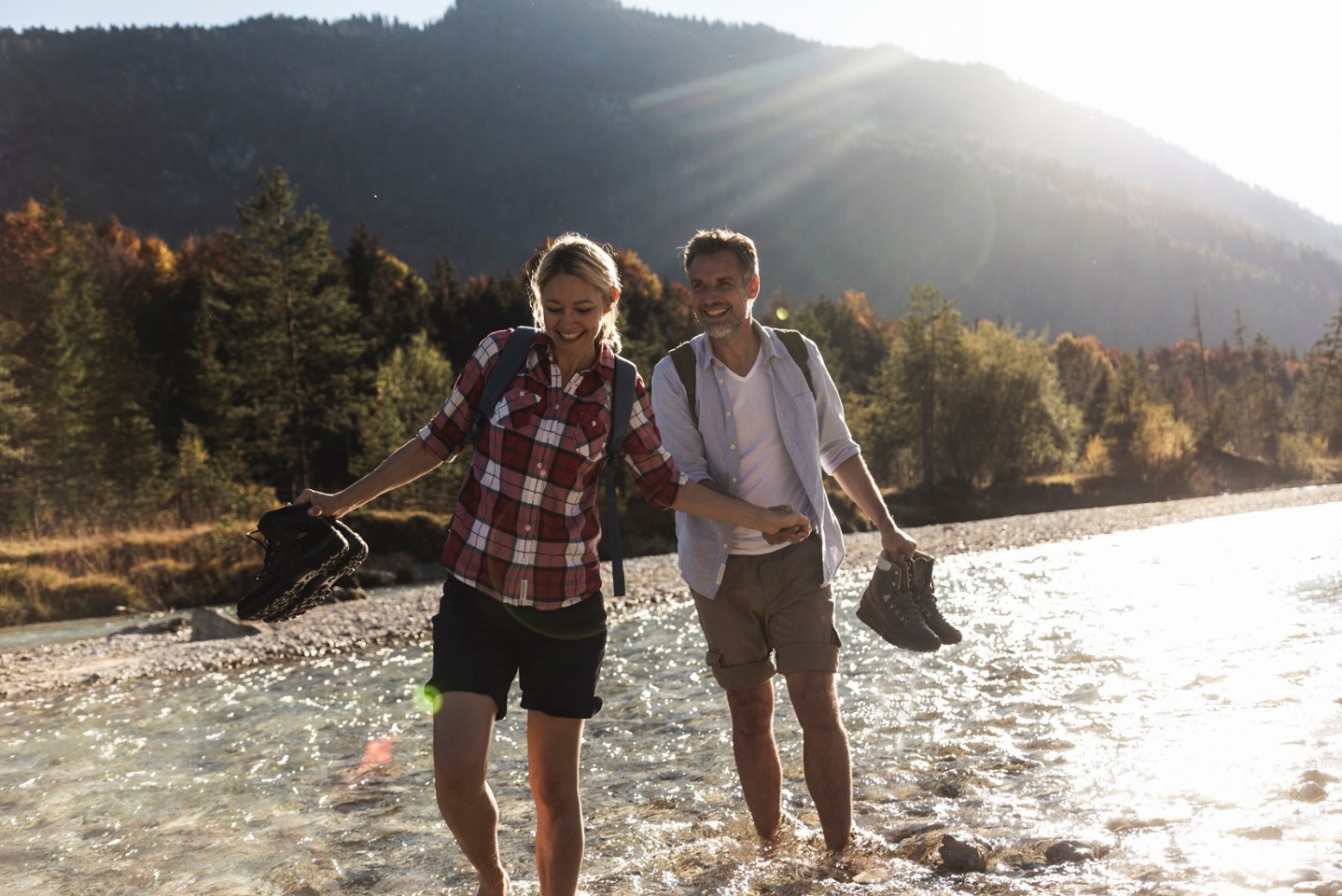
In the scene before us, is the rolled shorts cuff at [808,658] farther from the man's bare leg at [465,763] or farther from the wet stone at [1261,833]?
the wet stone at [1261,833]

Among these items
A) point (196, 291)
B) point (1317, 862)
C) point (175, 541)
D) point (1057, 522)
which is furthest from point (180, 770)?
point (196, 291)

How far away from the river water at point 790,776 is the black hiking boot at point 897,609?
0.92 meters

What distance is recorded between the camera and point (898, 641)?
462 cm

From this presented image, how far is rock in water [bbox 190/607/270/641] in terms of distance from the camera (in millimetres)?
16484

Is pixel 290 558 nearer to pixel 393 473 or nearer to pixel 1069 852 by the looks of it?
pixel 393 473

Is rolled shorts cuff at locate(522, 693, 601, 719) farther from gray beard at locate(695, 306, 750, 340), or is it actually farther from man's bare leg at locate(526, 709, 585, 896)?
gray beard at locate(695, 306, 750, 340)

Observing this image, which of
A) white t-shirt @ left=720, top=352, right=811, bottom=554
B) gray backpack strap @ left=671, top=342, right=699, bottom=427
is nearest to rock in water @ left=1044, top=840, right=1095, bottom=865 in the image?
white t-shirt @ left=720, top=352, right=811, bottom=554

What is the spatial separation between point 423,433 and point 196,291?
68509 millimetres

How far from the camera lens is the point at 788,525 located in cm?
378

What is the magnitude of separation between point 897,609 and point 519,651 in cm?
197

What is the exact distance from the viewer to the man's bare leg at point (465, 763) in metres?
3.19

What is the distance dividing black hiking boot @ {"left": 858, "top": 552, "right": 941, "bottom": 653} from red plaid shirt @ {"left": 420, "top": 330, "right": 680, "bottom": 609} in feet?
5.62

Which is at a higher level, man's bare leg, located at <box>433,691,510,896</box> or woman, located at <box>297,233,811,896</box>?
woman, located at <box>297,233,811,896</box>

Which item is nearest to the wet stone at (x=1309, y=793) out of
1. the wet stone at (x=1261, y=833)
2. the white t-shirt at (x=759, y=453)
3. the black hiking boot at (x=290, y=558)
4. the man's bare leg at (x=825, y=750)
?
the wet stone at (x=1261, y=833)
